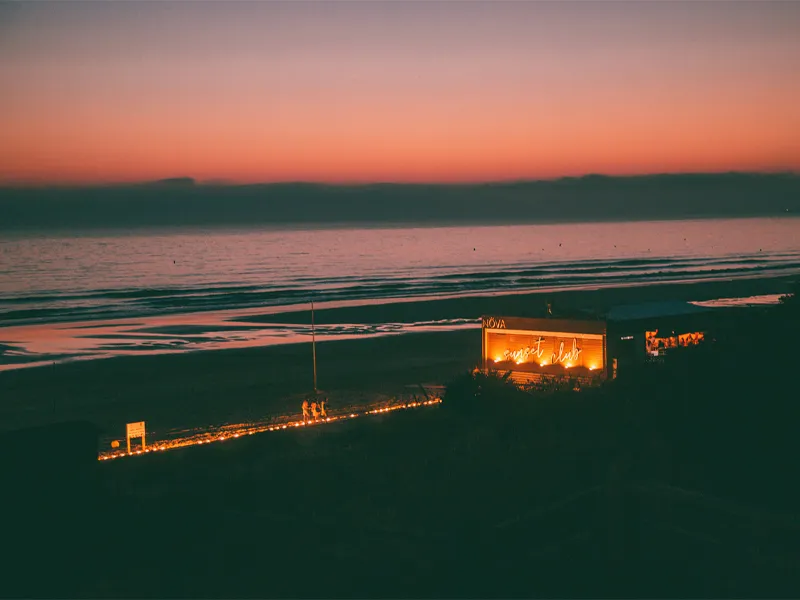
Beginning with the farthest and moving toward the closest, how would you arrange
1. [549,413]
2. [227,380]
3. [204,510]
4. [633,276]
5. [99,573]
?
1. [633,276]
2. [227,380]
3. [549,413]
4. [204,510]
5. [99,573]

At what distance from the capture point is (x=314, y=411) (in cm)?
2897

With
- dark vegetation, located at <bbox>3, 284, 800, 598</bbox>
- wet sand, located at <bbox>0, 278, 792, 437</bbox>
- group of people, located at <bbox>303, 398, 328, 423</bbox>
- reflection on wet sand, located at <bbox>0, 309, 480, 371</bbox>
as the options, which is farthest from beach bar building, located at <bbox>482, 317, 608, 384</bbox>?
reflection on wet sand, located at <bbox>0, 309, 480, 371</bbox>

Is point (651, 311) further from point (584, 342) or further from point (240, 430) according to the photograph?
point (240, 430)

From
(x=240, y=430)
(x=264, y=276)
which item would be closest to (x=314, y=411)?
(x=240, y=430)

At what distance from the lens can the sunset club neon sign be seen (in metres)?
29.7

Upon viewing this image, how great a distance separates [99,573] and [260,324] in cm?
4105

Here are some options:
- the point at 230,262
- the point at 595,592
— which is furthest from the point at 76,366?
the point at 230,262

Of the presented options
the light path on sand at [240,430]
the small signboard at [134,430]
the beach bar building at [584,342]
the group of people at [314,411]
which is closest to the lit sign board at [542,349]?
the beach bar building at [584,342]

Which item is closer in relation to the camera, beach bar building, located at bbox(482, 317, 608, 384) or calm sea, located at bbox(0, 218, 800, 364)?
beach bar building, located at bbox(482, 317, 608, 384)

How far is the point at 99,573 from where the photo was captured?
16.2 metres

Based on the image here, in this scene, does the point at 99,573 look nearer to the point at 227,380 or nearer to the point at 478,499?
the point at 478,499

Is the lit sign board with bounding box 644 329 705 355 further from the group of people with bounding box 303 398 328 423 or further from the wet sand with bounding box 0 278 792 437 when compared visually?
the group of people with bounding box 303 398 328 423

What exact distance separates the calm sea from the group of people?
18.1m

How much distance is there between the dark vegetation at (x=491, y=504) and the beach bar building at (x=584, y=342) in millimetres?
2680
